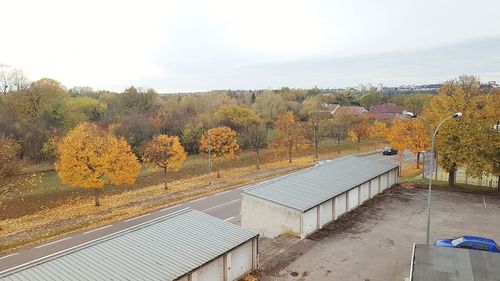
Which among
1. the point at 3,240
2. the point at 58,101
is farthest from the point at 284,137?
the point at 58,101

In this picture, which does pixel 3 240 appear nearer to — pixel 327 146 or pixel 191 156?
pixel 191 156

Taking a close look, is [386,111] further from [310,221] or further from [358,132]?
[310,221]

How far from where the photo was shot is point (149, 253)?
15961 mm

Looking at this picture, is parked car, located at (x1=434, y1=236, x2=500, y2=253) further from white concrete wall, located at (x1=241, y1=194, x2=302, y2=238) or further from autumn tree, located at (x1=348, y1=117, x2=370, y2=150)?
autumn tree, located at (x1=348, y1=117, x2=370, y2=150)

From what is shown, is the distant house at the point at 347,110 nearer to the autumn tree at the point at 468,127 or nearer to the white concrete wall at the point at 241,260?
A: the autumn tree at the point at 468,127

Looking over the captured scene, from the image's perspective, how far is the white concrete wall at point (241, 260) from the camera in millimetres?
17797

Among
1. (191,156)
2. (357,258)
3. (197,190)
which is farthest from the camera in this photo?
(191,156)

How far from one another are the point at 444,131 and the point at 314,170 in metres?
11.8

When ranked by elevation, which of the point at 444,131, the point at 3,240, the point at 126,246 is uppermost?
the point at 444,131

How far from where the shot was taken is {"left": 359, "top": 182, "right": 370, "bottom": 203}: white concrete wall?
29.9 meters

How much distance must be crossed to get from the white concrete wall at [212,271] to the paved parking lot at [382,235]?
2.55 metres

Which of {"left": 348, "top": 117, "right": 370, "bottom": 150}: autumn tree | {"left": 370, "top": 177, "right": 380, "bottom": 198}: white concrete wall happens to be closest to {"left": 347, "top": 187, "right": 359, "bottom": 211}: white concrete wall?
{"left": 370, "top": 177, "right": 380, "bottom": 198}: white concrete wall

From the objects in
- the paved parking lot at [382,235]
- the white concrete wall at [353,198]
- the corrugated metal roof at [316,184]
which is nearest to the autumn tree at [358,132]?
the corrugated metal roof at [316,184]

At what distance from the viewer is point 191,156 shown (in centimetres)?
6303
